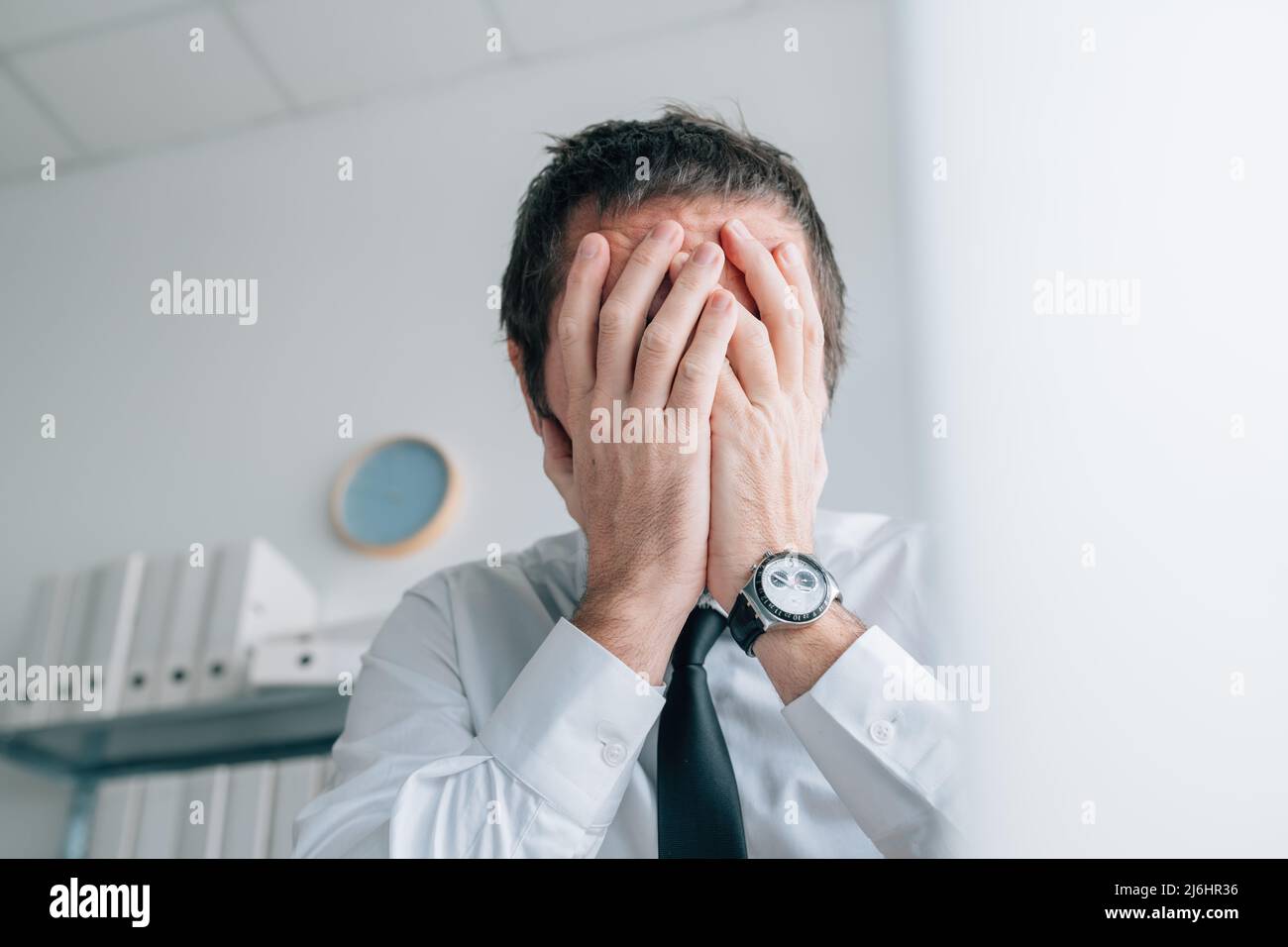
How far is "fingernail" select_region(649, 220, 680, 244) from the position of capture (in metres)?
0.89

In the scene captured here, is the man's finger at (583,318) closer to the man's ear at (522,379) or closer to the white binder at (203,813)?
the man's ear at (522,379)

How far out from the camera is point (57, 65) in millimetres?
2365

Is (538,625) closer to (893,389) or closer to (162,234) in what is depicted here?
(893,389)

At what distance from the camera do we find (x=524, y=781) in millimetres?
713

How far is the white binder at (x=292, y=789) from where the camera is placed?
1683mm

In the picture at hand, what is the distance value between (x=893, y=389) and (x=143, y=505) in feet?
5.61

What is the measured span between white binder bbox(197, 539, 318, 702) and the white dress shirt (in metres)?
0.96

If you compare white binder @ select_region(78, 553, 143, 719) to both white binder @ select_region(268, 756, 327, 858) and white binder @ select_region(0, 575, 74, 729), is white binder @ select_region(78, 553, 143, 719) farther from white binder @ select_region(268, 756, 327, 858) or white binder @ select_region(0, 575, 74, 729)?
white binder @ select_region(268, 756, 327, 858)

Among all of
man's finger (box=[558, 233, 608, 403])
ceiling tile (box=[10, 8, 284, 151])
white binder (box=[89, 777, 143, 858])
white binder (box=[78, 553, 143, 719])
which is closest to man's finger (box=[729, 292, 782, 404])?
man's finger (box=[558, 233, 608, 403])

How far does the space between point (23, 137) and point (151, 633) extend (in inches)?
59.9

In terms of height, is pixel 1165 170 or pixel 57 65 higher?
pixel 57 65

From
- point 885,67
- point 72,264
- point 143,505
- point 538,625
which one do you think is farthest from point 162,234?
point 538,625

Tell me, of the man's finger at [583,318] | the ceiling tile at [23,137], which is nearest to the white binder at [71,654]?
the ceiling tile at [23,137]
